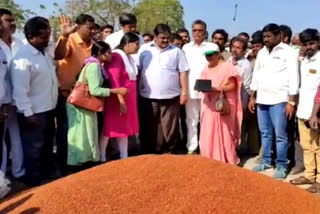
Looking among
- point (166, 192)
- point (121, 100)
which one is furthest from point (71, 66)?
point (166, 192)

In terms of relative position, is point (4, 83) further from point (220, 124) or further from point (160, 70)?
point (220, 124)

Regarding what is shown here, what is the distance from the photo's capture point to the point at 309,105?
16.5 feet

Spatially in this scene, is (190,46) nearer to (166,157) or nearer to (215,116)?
(215,116)

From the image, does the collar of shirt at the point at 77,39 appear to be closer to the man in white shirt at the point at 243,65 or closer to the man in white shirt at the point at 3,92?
the man in white shirt at the point at 3,92

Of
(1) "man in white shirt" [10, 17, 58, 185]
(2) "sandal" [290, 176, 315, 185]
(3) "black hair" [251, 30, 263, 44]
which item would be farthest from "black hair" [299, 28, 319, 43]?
(1) "man in white shirt" [10, 17, 58, 185]

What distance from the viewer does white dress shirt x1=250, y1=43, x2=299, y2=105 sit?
521 cm

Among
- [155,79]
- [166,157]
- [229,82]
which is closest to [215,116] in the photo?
[229,82]

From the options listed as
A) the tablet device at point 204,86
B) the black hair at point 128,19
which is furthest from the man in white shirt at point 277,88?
the black hair at point 128,19

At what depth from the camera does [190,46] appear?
645 centimetres

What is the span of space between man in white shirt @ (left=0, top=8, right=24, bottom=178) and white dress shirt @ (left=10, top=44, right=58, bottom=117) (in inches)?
8.1

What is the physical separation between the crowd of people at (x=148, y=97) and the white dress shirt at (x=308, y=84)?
0.03 ft

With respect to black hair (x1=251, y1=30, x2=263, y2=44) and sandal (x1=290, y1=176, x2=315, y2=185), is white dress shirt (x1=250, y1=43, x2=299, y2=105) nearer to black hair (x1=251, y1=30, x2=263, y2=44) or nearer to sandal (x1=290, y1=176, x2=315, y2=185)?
sandal (x1=290, y1=176, x2=315, y2=185)

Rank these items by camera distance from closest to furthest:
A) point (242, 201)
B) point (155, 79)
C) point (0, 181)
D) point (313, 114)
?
1. point (242, 201)
2. point (0, 181)
3. point (313, 114)
4. point (155, 79)

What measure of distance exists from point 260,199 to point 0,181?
2339 mm
